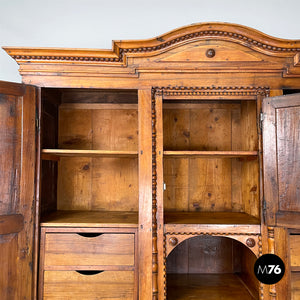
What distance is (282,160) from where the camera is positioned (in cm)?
161

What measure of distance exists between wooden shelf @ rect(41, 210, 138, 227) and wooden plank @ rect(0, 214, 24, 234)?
13 centimetres

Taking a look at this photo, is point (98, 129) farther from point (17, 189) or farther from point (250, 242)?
point (250, 242)

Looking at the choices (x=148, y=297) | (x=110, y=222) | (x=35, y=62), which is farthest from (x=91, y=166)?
(x=148, y=297)

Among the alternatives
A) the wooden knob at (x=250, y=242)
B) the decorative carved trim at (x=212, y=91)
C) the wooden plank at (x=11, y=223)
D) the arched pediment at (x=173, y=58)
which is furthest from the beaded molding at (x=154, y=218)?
the wooden plank at (x=11, y=223)

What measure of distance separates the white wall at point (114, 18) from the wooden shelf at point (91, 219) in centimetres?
132

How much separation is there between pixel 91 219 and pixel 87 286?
0.40 m

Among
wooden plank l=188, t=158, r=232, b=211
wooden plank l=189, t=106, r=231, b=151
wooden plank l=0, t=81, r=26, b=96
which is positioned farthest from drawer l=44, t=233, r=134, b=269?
wooden plank l=189, t=106, r=231, b=151

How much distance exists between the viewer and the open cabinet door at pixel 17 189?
1.61m

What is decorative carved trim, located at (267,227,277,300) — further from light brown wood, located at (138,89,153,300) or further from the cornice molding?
the cornice molding

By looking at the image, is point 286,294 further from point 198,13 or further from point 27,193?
point 198,13

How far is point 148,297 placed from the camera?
169 centimetres

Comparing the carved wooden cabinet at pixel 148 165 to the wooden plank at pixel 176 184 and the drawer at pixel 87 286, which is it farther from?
the wooden plank at pixel 176 184

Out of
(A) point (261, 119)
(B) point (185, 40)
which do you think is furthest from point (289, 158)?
(B) point (185, 40)

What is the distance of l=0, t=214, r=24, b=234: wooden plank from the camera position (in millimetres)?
1592
